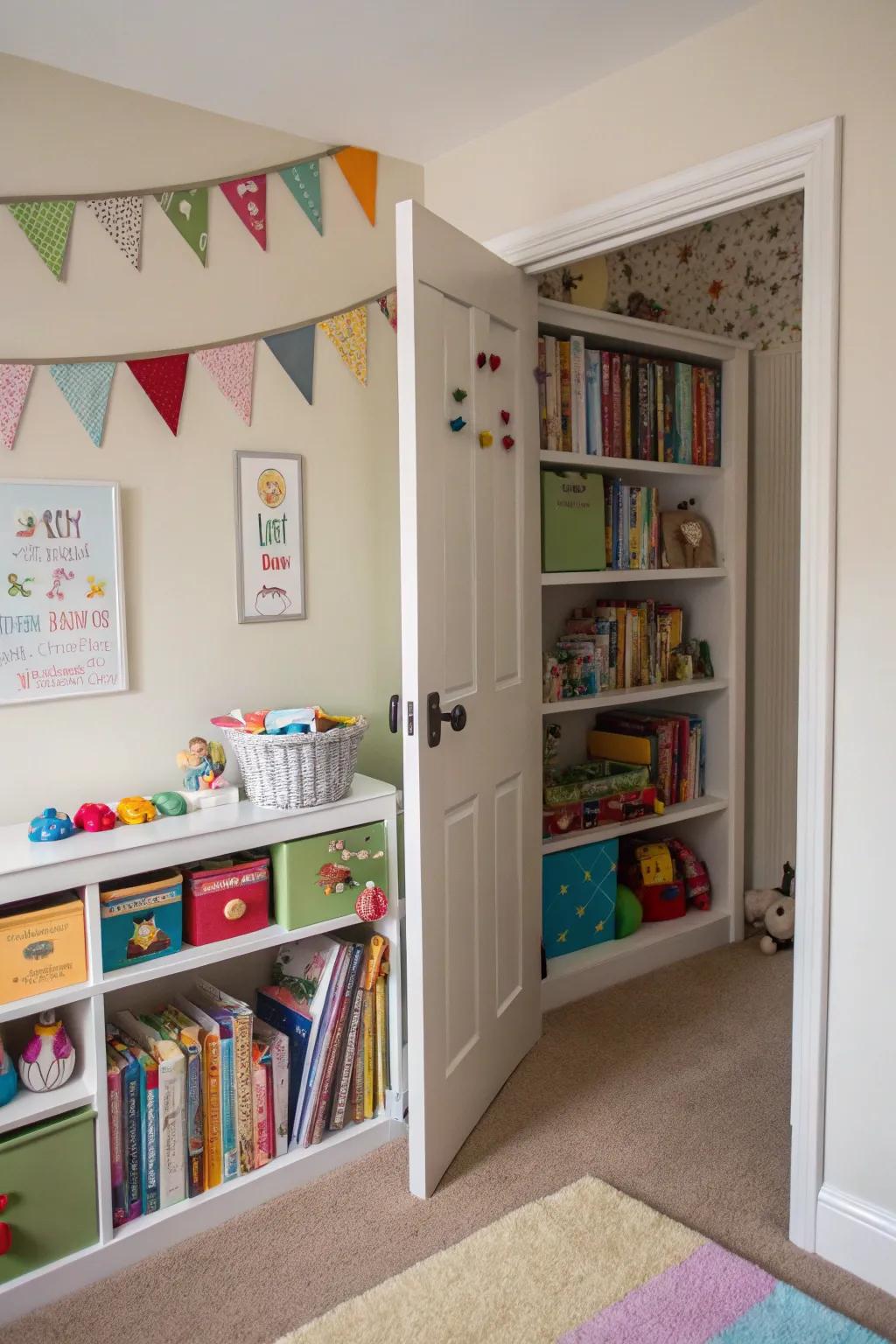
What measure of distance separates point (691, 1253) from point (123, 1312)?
1028 mm

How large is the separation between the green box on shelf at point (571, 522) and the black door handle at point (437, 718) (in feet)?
2.94

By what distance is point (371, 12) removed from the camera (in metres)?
1.95

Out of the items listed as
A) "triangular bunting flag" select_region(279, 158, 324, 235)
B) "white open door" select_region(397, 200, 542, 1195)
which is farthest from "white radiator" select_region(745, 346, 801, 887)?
"triangular bunting flag" select_region(279, 158, 324, 235)

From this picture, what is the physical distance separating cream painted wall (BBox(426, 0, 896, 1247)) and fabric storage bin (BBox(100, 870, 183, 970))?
125 centimetres

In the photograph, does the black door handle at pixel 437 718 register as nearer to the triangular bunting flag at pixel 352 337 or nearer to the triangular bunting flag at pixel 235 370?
the triangular bunting flag at pixel 235 370

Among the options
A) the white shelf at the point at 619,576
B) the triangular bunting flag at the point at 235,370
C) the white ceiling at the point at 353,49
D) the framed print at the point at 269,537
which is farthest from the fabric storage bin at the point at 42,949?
the white ceiling at the point at 353,49

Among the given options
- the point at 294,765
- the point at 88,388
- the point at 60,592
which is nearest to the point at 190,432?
the point at 88,388

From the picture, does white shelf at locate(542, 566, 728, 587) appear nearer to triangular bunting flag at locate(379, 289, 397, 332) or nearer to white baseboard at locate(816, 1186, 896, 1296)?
triangular bunting flag at locate(379, 289, 397, 332)

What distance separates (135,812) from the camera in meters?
2.09

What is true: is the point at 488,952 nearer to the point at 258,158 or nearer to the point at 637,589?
the point at 637,589

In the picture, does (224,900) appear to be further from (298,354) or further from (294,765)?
(298,354)

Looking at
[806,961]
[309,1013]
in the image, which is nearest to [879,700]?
[806,961]

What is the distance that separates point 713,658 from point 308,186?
194 centimetres

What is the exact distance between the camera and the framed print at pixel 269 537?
2439mm
